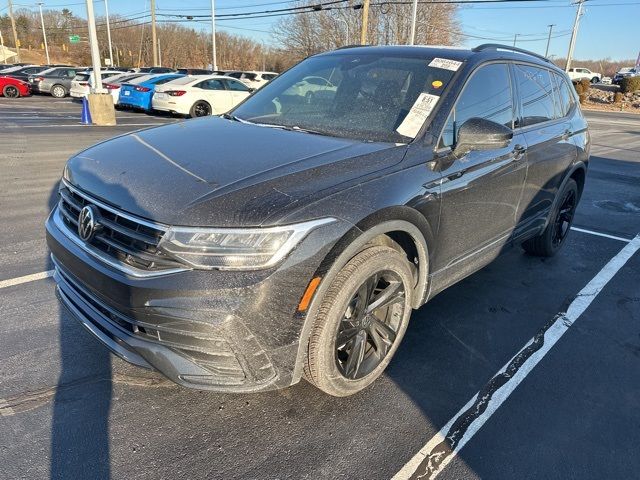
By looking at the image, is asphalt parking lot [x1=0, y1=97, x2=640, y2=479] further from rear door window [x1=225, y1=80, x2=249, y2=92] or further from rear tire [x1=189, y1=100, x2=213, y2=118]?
rear door window [x1=225, y1=80, x2=249, y2=92]

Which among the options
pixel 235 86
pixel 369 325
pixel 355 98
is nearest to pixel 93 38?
pixel 235 86

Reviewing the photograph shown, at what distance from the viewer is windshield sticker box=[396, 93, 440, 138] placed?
9.74 ft

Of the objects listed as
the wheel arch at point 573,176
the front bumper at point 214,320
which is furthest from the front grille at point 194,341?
the wheel arch at point 573,176

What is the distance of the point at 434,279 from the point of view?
312 cm

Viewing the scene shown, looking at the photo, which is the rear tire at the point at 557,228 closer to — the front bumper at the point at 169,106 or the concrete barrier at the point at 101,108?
the concrete barrier at the point at 101,108

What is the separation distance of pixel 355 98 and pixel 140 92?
1658 cm

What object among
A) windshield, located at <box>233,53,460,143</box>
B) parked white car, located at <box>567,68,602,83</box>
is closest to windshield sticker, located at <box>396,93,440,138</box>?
windshield, located at <box>233,53,460,143</box>

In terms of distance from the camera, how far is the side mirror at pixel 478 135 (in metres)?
2.95

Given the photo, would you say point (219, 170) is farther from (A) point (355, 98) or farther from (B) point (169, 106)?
(B) point (169, 106)

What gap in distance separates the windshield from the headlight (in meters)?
1.18

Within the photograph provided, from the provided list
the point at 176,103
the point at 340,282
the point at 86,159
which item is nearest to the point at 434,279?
the point at 340,282

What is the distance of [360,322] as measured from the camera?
104 inches

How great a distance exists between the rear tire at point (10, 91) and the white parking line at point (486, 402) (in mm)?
27919

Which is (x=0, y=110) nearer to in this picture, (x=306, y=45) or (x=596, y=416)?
(x=596, y=416)
